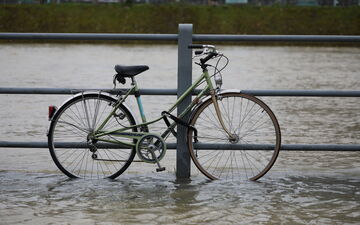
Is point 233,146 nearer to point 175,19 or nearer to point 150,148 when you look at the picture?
point 150,148

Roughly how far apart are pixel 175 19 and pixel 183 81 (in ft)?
131

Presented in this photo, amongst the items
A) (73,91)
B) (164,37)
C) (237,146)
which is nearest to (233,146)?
(237,146)

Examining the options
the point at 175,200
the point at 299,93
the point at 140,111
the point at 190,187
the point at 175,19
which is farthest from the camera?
the point at 175,19

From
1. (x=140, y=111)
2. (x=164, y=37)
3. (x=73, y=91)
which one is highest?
(x=164, y=37)

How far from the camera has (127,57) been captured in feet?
85.5

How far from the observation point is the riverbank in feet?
148

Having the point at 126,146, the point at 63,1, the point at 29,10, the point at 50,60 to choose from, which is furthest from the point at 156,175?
the point at 63,1

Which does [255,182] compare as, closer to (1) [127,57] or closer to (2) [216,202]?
(2) [216,202]

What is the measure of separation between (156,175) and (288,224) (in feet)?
6.12

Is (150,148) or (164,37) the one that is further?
(164,37)

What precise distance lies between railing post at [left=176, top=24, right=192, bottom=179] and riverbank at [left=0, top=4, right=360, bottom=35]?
37.8 m

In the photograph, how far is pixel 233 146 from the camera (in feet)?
21.6

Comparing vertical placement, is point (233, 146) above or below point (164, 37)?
below

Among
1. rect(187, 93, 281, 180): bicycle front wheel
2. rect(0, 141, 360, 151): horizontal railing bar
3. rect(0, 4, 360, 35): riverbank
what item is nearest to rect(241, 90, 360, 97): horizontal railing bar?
rect(187, 93, 281, 180): bicycle front wheel
